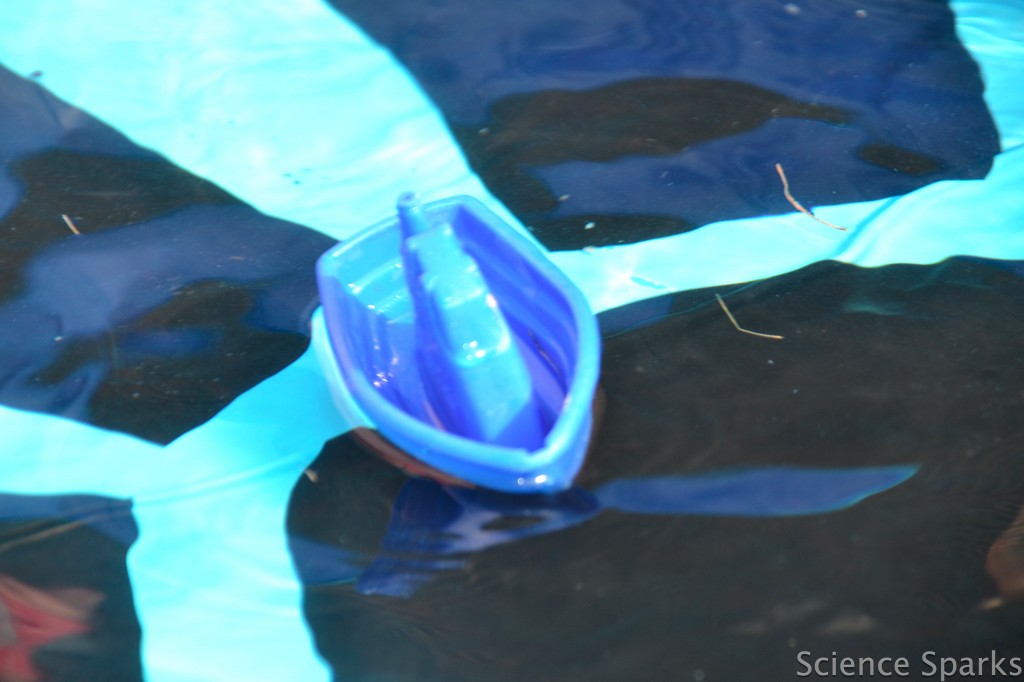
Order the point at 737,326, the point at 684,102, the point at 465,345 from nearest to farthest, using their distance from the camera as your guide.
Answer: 1. the point at 465,345
2. the point at 737,326
3. the point at 684,102

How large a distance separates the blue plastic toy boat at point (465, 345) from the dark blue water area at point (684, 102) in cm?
23

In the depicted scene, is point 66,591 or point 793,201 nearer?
point 66,591

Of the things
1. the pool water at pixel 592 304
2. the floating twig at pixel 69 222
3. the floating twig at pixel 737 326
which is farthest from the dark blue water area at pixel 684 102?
the floating twig at pixel 69 222

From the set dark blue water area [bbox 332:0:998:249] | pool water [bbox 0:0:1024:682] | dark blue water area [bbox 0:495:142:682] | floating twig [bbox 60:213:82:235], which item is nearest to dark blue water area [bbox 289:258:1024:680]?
pool water [bbox 0:0:1024:682]

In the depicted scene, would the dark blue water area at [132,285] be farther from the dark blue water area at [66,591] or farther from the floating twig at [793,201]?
the floating twig at [793,201]

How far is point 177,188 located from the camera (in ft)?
3.80

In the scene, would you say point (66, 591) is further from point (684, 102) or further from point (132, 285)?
point (684, 102)

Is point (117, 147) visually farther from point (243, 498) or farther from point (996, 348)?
point (996, 348)

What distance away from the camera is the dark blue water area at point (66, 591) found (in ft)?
2.31

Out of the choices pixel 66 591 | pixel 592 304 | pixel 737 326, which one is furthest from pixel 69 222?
pixel 737 326

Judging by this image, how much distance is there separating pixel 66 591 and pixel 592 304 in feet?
1.80

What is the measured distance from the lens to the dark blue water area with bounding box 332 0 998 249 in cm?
110

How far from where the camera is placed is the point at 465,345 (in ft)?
2.34

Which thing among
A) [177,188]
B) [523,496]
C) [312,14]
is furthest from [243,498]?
[312,14]
